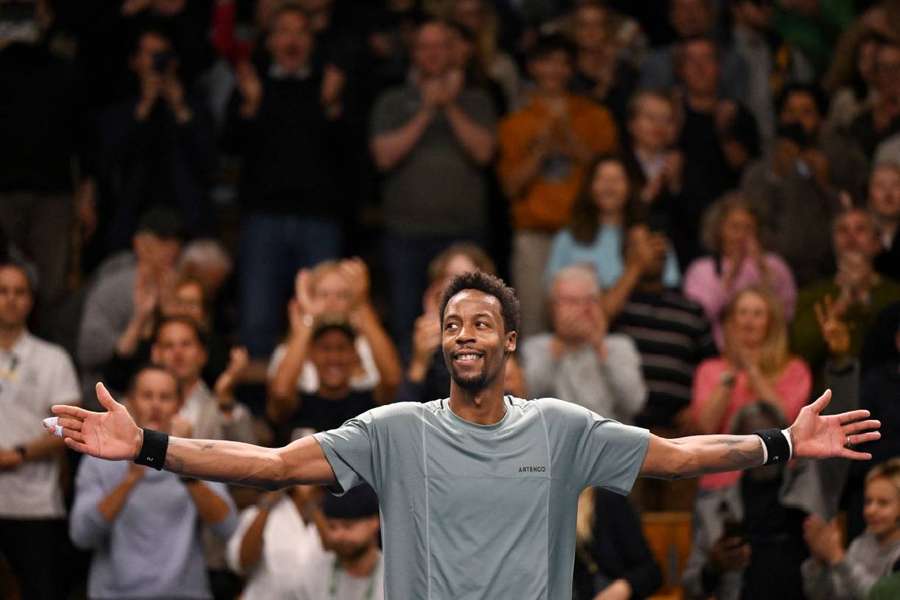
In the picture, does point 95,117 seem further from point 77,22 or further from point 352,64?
point 352,64

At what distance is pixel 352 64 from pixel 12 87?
1.96 meters

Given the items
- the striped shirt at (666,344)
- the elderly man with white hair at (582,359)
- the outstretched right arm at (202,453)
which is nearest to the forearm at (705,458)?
the outstretched right arm at (202,453)

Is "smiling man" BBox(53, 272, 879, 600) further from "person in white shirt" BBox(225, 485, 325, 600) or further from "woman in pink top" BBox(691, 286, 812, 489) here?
"woman in pink top" BBox(691, 286, 812, 489)

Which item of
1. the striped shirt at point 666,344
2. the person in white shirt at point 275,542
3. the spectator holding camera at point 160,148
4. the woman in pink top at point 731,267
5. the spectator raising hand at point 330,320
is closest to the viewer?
the person in white shirt at point 275,542

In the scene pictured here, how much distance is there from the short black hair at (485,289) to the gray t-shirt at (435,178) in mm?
4715

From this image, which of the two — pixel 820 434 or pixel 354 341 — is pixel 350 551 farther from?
pixel 820 434

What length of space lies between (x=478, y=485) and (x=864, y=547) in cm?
276

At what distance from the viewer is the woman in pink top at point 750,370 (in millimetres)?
8461

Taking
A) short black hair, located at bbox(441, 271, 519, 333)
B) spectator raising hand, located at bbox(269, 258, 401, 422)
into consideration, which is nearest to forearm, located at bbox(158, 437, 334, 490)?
short black hair, located at bbox(441, 271, 519, 333)

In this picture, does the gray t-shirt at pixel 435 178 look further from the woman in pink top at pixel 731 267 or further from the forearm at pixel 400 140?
the woman in pink top at pixel 731 267

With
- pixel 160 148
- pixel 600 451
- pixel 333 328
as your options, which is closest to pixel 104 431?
pixel 600 451

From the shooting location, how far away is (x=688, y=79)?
35.8 feet

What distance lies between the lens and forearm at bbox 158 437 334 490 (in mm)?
5102

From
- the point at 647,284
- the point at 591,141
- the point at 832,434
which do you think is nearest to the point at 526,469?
the point at 832,434
